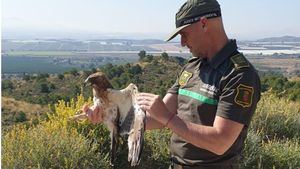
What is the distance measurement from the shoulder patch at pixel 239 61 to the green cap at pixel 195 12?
25 centimetres

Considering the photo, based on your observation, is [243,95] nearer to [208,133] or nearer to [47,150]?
[208,133]

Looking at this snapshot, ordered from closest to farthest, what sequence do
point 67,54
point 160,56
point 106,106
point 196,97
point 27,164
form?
point 196,97 → point 106,106 → point 27,164 → point 160,56 → point 67,54

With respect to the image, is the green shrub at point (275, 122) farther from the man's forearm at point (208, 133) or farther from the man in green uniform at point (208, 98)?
the man's forearm at point (208, 133)

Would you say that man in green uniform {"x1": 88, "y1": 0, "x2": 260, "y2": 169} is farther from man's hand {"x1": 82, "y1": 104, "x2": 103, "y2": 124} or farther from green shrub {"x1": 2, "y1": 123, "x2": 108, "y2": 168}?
green shrub {"x1": 2, "y1": 123, "x2": 108, "y2": 168}

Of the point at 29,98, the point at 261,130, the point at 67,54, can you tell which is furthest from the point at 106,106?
the point at 67,54

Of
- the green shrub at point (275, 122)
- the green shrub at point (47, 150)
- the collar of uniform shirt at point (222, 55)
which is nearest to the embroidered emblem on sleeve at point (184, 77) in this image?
the collar of uniform shirt at point (222, 55)

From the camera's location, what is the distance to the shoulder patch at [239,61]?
2.60m

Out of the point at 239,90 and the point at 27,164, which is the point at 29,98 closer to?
the point at 27,164

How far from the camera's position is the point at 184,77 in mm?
2961

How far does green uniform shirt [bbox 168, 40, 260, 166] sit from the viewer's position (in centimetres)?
257

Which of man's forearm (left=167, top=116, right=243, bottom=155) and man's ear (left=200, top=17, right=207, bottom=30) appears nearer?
man's forearm (left=167, top=116, right=243, bottom=155)

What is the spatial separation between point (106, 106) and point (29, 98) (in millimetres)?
34135

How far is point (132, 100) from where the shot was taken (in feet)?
9.38

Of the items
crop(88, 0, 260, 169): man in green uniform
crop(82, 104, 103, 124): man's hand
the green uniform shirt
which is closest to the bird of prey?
crop(82, 104, 103, 124): man's hand
